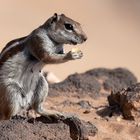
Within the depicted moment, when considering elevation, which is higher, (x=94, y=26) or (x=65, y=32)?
(x=65, y=32)

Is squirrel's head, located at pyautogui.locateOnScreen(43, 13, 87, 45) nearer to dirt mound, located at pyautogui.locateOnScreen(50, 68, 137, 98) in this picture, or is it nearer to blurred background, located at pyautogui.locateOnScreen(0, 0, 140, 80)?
dirt mound, located at pyautogui.locateOnScreen(50, 68, 137, 98)

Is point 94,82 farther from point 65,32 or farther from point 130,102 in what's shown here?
point 65,32

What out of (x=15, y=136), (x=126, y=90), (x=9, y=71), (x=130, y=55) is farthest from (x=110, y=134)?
(x=130, y=55)

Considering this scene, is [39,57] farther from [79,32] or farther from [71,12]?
[71,12]

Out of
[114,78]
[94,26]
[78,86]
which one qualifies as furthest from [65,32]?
[94,26]

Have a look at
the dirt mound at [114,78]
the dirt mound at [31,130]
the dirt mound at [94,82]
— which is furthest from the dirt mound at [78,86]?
the dirt mound at [31,130]

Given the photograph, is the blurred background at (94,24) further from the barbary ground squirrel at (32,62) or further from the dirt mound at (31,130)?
the dirt mound at (31,130)

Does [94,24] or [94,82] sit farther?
[94,24]
